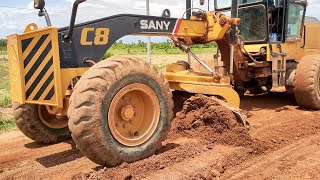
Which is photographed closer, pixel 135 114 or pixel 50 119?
pixel 135 114

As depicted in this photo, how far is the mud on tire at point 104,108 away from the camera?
11.8 feet

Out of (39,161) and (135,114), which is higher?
(135,114)

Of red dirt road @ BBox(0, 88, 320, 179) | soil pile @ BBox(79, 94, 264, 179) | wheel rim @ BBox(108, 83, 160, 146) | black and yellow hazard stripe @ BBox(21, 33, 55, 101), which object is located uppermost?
black and yellow hazard stripe @ BBox(21, 33, 55, 101)

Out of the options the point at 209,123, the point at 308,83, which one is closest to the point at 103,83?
the point at 209,123

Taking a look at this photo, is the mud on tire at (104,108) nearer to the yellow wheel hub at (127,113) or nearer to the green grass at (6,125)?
the yellow wheel hub at (127,113)

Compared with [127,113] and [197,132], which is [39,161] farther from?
[197,132]

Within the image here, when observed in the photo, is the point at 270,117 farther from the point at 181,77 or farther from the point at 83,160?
the point at 83,160

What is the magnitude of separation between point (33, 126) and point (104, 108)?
1.87 meters

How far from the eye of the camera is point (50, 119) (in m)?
5.32

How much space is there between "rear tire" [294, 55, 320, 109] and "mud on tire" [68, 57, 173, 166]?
13.6ft

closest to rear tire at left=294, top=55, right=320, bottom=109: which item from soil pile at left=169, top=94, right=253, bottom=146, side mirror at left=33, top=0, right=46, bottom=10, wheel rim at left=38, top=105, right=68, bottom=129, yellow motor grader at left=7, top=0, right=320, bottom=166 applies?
yellow motor grader at left=7, top=0, right=320, bottom=166

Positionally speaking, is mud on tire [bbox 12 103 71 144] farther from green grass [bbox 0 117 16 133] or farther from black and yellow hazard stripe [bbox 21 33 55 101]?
green grass [bbox 0 117 16 133]

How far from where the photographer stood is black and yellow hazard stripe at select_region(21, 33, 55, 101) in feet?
13.5

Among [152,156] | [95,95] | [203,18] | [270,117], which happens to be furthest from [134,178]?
[270,117]
